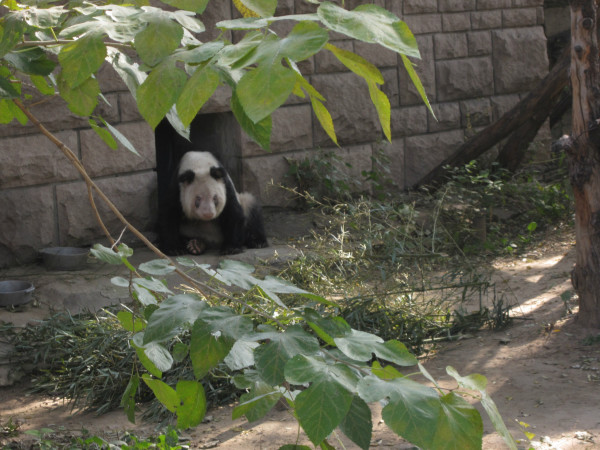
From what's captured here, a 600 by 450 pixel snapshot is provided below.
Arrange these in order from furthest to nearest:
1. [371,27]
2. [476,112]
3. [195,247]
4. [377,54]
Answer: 1. [476,112]
2. [377,54]
3. [195,247]
4. [371,27]

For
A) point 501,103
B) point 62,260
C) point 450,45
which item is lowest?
point 62,260

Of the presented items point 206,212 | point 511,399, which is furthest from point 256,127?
point 206,212

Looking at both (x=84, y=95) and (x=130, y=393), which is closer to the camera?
(x=84, y=95)

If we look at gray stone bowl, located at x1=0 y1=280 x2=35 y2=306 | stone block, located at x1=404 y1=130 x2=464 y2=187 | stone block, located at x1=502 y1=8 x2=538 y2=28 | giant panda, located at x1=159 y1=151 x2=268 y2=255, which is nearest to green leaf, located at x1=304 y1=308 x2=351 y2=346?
gray stone bowl, located at x1=0 y1=280 x2=35 y2=306

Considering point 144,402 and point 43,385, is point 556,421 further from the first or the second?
point 43,385

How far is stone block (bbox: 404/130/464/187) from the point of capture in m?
7.79

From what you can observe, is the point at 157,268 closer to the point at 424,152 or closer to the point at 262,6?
the point at 262,6

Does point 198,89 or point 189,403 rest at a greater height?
point 198,89

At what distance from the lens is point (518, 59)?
8.38m

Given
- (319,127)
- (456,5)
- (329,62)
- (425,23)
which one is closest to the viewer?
(329,62)

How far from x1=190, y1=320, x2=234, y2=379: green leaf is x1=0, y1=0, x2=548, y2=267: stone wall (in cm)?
468

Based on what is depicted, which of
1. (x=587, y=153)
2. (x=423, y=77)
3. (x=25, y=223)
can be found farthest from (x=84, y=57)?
(x=423, y=77)

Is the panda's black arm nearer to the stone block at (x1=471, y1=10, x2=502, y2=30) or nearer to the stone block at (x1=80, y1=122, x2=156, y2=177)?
the stone block at (x1=80, y1=122, x2=156, y2=177)

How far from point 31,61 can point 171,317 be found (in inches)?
28.2
